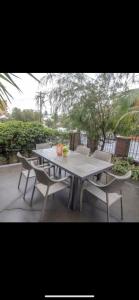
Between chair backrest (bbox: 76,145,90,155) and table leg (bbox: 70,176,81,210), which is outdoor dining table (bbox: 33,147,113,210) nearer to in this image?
table leg (bbox: 70,176,81,210)

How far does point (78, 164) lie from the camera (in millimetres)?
2510

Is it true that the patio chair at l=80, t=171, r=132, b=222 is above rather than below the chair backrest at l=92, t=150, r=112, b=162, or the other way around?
below

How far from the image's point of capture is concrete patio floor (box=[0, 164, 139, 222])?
2.22 meters

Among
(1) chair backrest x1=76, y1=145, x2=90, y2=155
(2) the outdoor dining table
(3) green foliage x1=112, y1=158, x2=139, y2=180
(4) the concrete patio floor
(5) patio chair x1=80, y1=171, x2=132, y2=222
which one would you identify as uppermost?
(1) chair backrest x1=76, y1=145, x2=90, y2=155

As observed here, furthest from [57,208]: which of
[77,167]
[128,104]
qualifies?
[128,104]

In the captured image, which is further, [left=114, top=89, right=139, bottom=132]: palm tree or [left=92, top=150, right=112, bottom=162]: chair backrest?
[left=114, top=89, right=139, bottom=132]: palm tree

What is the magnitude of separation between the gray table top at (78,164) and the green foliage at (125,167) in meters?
1.36

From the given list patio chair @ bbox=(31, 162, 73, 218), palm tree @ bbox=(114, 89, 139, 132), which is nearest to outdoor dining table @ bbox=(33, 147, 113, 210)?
patio chair @ bbox=(31, 162, 73, 218)

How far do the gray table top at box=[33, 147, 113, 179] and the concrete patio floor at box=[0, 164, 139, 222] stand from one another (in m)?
0.41

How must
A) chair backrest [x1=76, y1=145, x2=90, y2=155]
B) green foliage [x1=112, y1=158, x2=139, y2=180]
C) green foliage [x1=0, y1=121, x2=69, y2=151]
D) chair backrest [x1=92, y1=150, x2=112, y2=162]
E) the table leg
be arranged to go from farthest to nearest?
green foliage [x1=0, y1=121, x2=69, y2=151] → green foliage [x1=112, y1=158, x2=139, y2=180] → chair backrest [x1=76, y1=145, x2=90, y2=155] → chair backrest [x1=92, y1=150, x2=112, y2=162] → the table leg

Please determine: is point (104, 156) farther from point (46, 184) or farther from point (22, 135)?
point (22, 135)

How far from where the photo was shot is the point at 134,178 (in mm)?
3561
